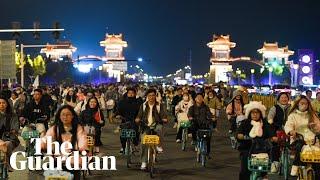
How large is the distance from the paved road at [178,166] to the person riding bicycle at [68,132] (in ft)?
15.1

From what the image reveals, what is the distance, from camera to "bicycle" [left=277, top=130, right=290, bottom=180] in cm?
1096

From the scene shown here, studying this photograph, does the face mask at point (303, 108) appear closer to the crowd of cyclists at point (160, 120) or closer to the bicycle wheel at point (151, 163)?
the crowd of cyclists at point (160, 120)

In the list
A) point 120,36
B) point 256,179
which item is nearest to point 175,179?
point 256,179

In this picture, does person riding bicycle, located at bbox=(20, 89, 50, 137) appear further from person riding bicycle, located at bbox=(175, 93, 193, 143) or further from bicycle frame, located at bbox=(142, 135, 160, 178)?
person riding bicycle, located at bbox=(175, 93, 193, 143)

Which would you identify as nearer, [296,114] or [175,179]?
[296,114]

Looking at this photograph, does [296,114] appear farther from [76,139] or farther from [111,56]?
[111,56]

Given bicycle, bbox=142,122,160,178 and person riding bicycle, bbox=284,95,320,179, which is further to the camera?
bicycle, bbox=142,122,160,178

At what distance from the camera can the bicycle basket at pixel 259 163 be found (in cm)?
844

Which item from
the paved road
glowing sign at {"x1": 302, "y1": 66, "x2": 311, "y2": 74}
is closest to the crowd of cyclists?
the paved road

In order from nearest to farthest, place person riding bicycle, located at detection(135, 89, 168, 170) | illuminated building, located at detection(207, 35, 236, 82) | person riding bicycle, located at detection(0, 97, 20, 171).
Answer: person riding bicycle, located at detection(0, 97, 20, 171), person riding bicycle, located at detection(135, 89, 168, 170), illuminated building, located at detection(207, 35, 236, 82)

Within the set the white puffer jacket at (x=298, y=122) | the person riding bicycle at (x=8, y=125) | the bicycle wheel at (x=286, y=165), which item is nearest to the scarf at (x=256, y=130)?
the white puffer jacket at (x=298, y=122)

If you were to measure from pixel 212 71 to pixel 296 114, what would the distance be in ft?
511

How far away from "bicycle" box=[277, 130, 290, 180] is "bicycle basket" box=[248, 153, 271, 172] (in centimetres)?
237

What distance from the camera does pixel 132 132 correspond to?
1317cm
